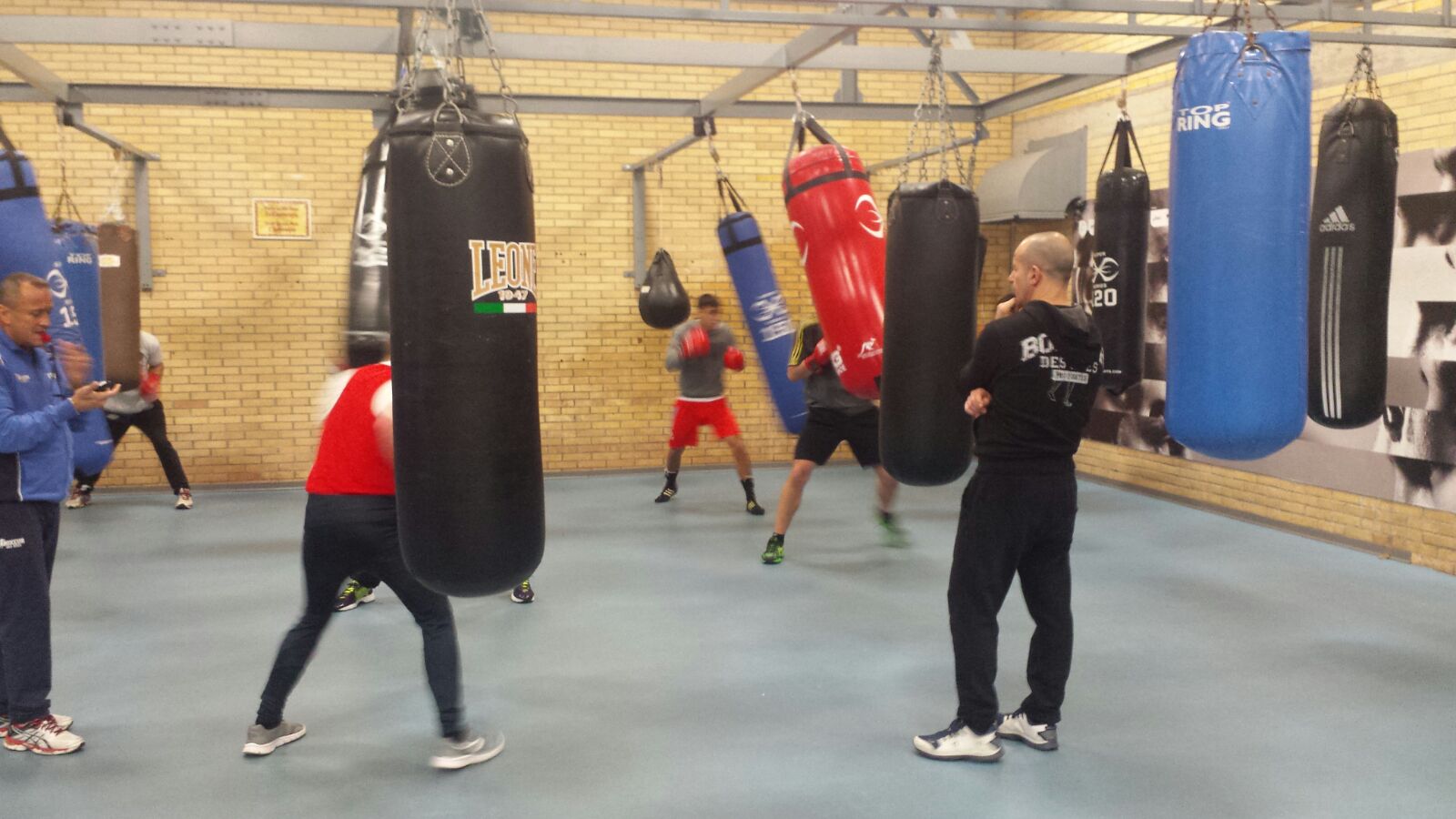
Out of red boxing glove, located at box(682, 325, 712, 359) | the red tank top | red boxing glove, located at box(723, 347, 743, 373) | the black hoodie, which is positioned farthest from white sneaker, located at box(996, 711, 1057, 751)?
red boxing glove, located at box(682, 325, 712, 359)

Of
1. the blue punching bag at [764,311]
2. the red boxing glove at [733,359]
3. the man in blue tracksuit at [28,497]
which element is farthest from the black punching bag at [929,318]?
the red boxing glove at [733,359]

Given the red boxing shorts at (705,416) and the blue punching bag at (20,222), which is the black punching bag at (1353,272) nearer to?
the red boxing shorts at (705,416)

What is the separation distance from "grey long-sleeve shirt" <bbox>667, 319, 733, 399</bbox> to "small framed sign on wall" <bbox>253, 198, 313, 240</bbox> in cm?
320

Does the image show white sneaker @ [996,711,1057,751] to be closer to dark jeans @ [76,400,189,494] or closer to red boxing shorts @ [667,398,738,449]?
red boxing shorts @ [667,398,738,449]

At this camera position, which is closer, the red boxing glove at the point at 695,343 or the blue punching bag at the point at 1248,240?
the blue punching bag at the point at 1248,240

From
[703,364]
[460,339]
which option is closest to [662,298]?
[703,364]

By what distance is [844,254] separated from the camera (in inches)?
156

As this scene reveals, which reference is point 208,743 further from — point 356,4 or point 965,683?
point 356,4

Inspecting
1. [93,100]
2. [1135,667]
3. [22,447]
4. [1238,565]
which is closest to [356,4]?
[22,447]

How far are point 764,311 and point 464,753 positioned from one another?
2953 mm

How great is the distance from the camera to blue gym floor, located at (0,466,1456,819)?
2859 mm

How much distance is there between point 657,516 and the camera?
682 centimetres

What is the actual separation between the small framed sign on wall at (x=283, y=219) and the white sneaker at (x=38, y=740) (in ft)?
17.9

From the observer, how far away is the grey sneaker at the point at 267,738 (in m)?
3.11
